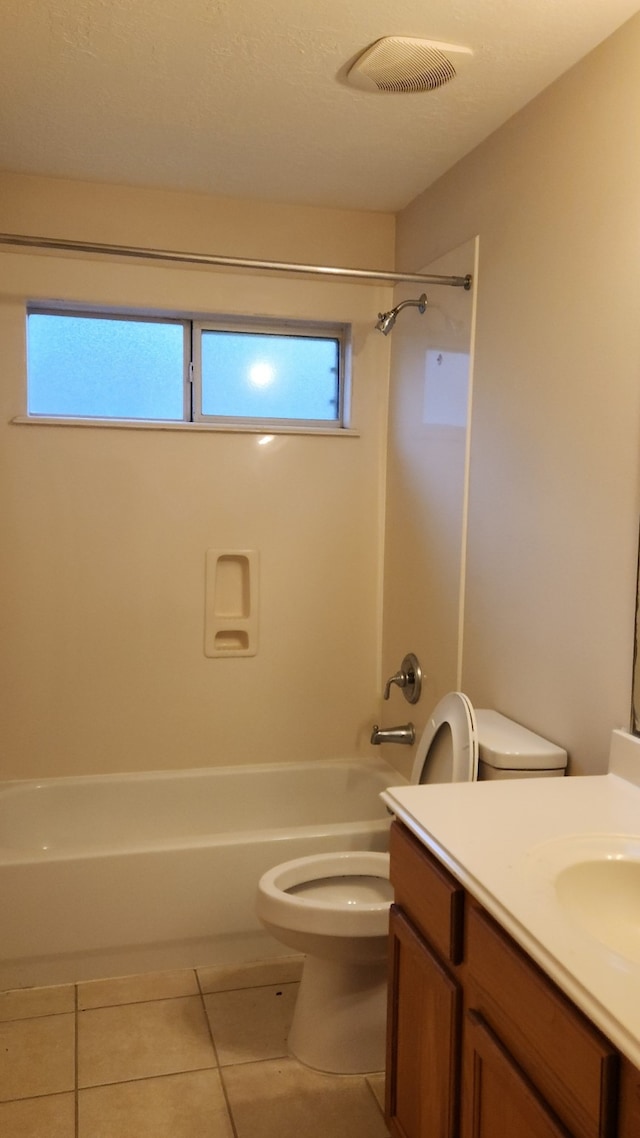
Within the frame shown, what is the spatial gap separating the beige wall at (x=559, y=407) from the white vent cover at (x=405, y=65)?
26 cm

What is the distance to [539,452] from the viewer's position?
2.05 metres

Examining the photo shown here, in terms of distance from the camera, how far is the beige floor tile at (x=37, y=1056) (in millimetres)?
2031

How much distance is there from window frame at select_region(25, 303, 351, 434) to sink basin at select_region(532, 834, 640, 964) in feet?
6.39

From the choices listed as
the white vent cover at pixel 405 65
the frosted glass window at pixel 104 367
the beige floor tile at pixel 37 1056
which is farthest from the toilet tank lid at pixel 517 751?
the frosted glass window at pixel 104 367

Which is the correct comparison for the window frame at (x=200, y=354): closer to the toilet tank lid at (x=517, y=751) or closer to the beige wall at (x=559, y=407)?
the beige wall at (x=559, y=407)

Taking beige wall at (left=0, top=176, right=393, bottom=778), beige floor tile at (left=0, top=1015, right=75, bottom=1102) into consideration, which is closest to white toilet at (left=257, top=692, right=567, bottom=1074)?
beige floor tile at (left=0, top=1015, right=75, bottom=1102)

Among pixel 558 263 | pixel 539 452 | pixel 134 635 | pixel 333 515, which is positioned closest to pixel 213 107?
pixel 558 263

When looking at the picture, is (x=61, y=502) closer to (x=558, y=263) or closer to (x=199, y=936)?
(x=199, y=936)

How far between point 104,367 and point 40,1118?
2.14m

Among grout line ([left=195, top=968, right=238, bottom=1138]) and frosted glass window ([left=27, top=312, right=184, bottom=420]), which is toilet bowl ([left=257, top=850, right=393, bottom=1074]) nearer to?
grout line ([left=195, top=968, right=238, bottom=1138])

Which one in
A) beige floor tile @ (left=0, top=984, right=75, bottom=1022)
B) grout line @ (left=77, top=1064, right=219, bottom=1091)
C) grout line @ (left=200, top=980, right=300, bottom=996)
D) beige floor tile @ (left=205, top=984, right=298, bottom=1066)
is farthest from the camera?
grout line @ (left=200, top=980, right=300, bottom=996)

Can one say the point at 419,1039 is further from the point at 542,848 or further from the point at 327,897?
the point at 327,897

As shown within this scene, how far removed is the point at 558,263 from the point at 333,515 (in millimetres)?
1339

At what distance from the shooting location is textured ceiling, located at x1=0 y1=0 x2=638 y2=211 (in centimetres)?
171
